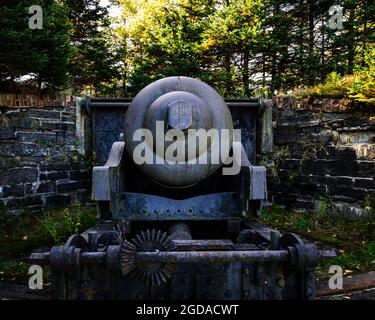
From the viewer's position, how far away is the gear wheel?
2.09 m

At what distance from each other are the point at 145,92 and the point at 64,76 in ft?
12.2

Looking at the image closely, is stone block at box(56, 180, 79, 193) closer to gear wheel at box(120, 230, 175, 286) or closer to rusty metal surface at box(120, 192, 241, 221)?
rusty metal surface at box(120, 192, 241, 221)

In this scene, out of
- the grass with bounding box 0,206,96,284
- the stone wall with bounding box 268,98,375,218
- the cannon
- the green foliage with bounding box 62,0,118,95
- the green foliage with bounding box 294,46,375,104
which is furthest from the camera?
the green foliage with bounding box 62,0,118,95

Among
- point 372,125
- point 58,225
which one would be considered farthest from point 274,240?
point 58,225

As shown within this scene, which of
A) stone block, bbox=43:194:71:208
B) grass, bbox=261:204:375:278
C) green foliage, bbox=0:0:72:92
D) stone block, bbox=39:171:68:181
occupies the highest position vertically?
green foliage, bbox=0:0:72:92

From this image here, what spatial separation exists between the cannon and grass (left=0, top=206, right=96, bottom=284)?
4.67 ft

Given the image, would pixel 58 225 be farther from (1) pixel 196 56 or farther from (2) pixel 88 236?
(1) pixel 196 56

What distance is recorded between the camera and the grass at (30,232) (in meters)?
3.98

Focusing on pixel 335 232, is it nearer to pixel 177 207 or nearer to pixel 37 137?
pixel 177 207

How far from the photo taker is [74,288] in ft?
8.02

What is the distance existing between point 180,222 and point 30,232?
10.2 feet

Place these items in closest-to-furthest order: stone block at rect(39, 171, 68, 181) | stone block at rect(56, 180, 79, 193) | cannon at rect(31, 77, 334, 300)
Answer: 1. cannon at rect(31, 77, 334, 300)
2. stone block at rect(39, 171, 68, 181)
3. stone block at rect(56, 180, 79, 193)

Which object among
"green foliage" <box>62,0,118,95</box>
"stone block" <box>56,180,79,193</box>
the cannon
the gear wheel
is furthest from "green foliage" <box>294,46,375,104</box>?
"green foliage" <box>62,0,118,95</box>

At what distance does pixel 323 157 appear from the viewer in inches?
245
